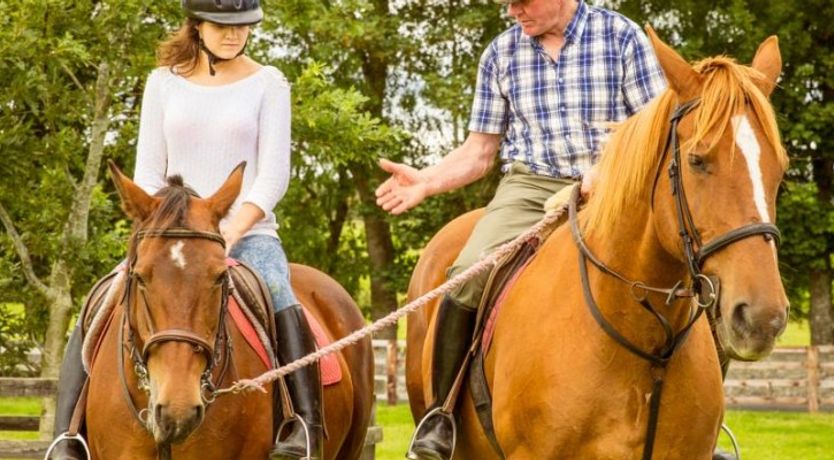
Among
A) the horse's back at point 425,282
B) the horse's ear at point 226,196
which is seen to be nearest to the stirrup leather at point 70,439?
the horse's ear at point 226,196

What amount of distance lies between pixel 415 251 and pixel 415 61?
4.01 meters

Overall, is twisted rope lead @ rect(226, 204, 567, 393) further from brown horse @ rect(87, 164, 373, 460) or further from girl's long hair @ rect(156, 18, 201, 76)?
girl's long hair @ rect(156, 18, 201, 76)

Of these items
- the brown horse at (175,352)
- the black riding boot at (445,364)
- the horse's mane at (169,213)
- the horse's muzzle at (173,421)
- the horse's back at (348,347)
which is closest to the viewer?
the horse's muzzle at (173,421)

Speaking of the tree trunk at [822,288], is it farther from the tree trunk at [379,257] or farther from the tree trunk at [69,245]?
the tree trunk at [69,245]

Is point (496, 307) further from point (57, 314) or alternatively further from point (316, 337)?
point (57, 314)

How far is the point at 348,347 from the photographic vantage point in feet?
25.0

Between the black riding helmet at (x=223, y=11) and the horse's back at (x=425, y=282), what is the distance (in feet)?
6.24

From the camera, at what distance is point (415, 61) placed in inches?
1053

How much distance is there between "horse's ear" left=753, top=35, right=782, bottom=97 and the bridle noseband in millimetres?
2125

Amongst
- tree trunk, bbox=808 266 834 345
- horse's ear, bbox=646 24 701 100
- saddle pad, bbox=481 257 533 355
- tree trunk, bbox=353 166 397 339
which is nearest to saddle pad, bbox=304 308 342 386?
saddle pad, bbox=481 257 533 355

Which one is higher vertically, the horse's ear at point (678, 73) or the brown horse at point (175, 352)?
the horse's ear at point (678, 73)

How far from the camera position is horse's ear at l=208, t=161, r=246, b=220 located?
17.7ft

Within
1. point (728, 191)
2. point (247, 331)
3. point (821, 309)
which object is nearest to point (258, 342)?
point (247, 331)

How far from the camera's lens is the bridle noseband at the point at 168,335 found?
4.98 metres
